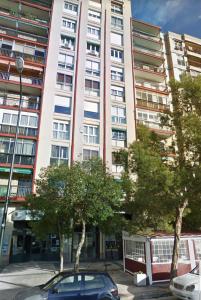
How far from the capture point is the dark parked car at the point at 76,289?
8.14 metres

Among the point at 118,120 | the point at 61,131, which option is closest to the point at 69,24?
the point at 118,120

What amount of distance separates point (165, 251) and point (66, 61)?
22.8 meters

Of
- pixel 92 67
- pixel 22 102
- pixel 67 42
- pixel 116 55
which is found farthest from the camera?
pixel 116 55

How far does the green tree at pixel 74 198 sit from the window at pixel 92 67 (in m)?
16.5

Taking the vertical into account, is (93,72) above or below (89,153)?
above

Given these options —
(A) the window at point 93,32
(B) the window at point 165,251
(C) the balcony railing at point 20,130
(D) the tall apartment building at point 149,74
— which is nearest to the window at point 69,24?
(A) the window at point 93,32

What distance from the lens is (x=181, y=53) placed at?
3850 centimetres

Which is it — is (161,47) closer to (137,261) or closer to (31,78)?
(31,78)

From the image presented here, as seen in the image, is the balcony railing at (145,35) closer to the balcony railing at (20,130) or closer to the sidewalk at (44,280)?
the balcony railing at (20,130)

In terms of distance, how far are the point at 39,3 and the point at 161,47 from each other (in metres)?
18.1

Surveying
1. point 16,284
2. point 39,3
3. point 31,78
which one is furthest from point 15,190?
point 39,3

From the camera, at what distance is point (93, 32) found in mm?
31531

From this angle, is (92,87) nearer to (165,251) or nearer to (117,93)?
(117,93)

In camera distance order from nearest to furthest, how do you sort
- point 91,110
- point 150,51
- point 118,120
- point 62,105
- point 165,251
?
1. point 165,251
2. point 62,105
3. point 91,110
4. point 118,120
5. point 150,51
